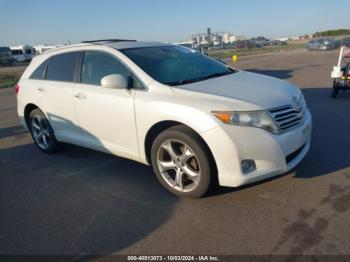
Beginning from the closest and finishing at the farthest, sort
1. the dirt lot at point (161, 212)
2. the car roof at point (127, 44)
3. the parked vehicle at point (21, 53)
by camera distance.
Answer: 1. the dirt lot at point (161, 212)
2. the car roof at point (127, 44)
3. the parked vehicle at point (21, 53)

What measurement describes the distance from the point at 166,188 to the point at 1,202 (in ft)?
6.47

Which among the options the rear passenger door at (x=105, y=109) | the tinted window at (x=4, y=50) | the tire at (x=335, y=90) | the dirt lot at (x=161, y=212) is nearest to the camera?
the dirt lot at (x=161, y=212)

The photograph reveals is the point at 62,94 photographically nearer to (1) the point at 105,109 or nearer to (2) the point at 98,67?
(2) the point at 98,67

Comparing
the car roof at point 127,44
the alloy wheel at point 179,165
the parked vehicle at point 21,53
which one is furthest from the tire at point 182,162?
the parked vehicle at point 21,53

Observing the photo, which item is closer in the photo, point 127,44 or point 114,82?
point 114,82

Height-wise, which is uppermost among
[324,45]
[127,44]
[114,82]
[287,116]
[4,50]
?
[4,50]

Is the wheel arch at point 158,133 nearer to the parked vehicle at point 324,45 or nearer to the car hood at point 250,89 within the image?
the car hood at point 250,89

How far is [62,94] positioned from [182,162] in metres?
2.25

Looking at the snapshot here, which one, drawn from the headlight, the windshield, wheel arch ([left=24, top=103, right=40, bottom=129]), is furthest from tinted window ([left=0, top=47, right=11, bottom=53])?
the headlight

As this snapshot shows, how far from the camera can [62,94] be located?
4816mm

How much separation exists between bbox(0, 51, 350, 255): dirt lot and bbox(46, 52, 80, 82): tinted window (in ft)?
4.30

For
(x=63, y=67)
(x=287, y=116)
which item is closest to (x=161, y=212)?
(x=287, y=116)

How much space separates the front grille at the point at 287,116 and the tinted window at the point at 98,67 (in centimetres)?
178

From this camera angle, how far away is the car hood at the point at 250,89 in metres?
3.43
